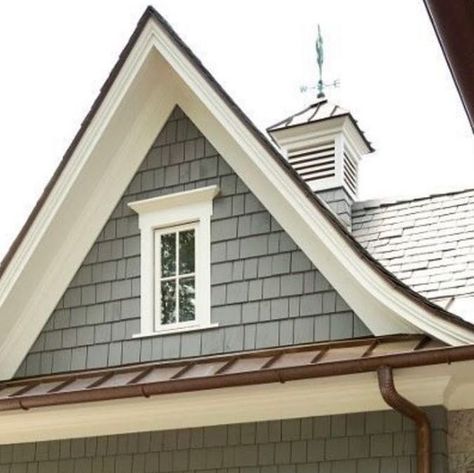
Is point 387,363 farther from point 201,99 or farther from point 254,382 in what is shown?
point 201,99

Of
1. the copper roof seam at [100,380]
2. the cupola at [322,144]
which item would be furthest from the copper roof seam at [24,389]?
the cupola at [322,144]

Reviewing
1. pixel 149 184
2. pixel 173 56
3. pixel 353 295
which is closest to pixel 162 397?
pixel 353 295

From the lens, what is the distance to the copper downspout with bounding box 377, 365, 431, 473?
632cm

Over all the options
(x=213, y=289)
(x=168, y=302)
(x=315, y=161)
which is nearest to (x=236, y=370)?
(x=213, y=289)

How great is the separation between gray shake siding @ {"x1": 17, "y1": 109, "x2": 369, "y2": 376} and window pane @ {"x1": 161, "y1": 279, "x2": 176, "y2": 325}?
216 millimetres

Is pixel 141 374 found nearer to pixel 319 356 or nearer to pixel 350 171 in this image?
pixel 319 356

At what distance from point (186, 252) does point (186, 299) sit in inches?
16.9

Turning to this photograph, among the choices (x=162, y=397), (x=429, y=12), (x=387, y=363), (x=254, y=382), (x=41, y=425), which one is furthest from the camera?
(x=41, y=425)

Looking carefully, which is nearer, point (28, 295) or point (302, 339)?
point (302, 339)

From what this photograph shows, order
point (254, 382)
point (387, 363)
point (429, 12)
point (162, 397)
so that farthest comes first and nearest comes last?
point (162, 397) → point (254, 382) → point (387, 363) → point (429, 12)

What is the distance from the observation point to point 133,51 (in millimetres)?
8344

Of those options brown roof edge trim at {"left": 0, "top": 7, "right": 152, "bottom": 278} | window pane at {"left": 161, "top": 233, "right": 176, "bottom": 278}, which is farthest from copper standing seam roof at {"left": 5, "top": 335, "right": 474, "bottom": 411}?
brown roof edge trim at {"left": 0, "top": 7, "right": 152, "bottom": 278}

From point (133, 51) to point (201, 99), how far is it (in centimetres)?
79

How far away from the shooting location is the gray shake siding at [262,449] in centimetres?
670
